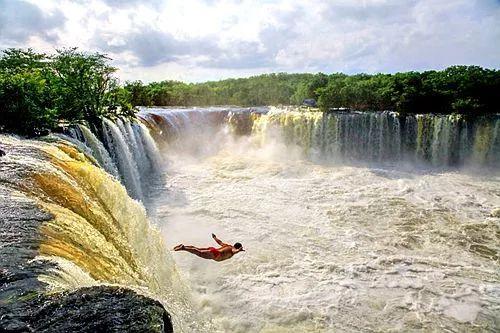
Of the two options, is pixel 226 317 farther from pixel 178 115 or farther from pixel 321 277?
pixel 178 115

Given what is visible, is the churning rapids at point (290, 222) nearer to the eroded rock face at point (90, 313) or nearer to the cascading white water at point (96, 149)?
the cascading white water at point (96, 149)

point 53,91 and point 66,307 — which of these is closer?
point 66,307

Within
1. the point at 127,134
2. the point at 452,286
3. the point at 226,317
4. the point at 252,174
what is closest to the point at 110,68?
the point at 127,134

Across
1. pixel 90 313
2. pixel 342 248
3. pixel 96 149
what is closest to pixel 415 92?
pixel 342 248

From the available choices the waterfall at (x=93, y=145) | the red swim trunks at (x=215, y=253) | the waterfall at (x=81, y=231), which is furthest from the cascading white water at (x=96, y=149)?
the red swim trunks at (x=215, y=253)

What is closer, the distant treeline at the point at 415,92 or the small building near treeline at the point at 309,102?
the distant treeline at the point at 415,92

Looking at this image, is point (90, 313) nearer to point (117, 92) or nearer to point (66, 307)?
point (66, 307)
